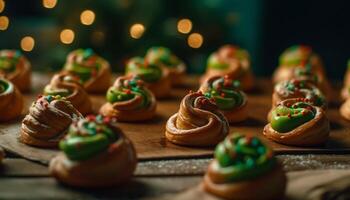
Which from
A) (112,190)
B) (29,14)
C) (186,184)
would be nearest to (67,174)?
(112,190)

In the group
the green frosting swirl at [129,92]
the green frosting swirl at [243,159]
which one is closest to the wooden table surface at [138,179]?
the green frosting swirl at [243,159]

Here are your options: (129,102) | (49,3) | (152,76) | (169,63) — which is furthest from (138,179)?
(49,3)

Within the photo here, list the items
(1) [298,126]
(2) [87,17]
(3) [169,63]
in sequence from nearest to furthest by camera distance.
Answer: (1) [298,126], (3) [169,63], (2) [87,17]

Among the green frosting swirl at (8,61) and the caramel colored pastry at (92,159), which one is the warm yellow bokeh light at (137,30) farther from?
the caramel colored pastry at (92,159)

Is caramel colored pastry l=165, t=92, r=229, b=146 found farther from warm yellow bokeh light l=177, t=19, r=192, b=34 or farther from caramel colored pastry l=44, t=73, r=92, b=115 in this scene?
warm yellow bokeh light l=177, t=19, r=192, b=34

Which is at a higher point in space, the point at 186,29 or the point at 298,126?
the point at 186,29

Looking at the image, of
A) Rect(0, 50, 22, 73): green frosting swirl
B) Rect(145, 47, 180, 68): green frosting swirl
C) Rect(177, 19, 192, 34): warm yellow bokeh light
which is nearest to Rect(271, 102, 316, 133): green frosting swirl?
Rect(145, 47, 180, 68): green frosting swirl

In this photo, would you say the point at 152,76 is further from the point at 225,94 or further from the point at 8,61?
the point at 8,61
